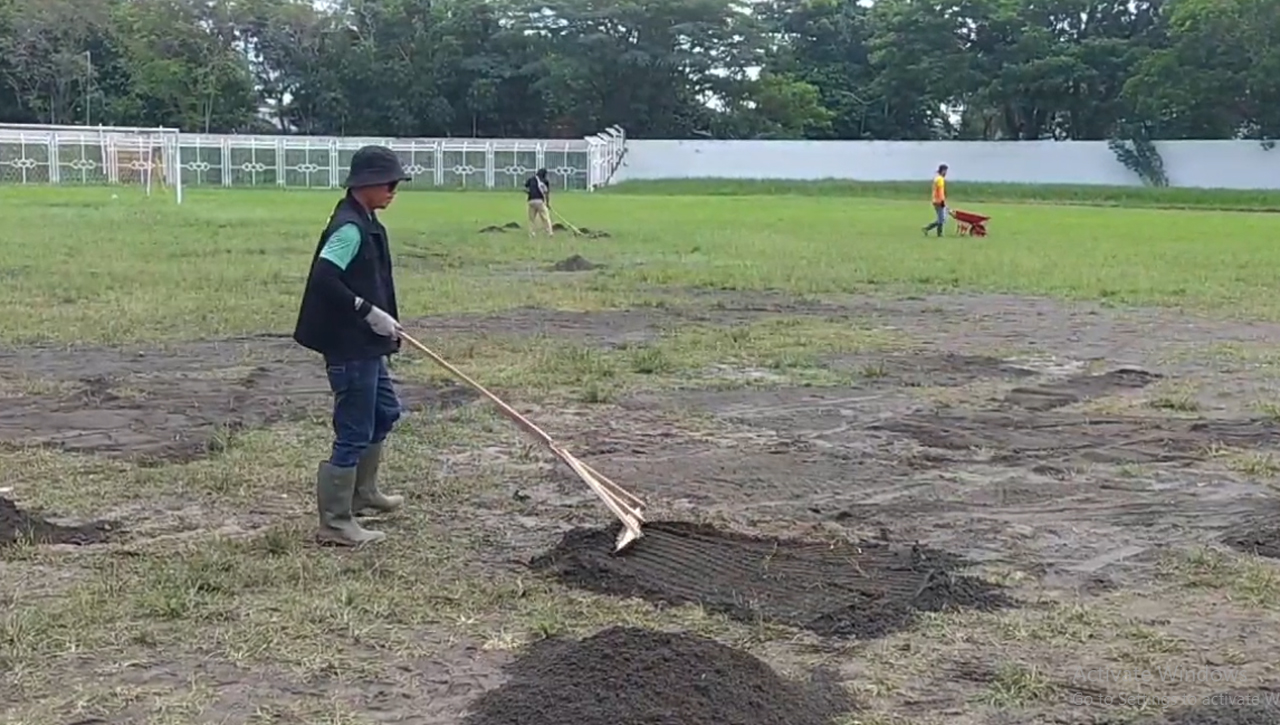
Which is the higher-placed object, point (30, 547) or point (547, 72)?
point (547, 72)

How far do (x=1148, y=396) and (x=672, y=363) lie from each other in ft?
10.9

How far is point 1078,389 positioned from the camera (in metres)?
10.1

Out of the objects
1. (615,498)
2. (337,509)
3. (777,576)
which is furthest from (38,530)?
(777,576)

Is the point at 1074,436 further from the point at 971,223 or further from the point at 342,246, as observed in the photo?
the point at 971,223

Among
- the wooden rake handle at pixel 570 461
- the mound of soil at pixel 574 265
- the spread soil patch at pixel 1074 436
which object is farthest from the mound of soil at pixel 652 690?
the mound of soil at pixel 574 265

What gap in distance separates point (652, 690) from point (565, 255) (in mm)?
17171

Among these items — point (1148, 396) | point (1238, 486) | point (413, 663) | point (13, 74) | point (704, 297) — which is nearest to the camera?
point (413, 663)

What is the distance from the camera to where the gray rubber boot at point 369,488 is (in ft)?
21.0

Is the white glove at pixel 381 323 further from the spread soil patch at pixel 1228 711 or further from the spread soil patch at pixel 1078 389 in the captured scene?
the spread soil patch at pixel 1078 389

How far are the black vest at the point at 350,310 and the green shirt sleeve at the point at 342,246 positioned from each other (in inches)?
1.0

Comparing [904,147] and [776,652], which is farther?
[904,147]

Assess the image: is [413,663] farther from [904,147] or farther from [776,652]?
[904,147]

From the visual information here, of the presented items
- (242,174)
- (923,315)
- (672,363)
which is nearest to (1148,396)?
(672,363)

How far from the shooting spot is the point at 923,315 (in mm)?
14367
